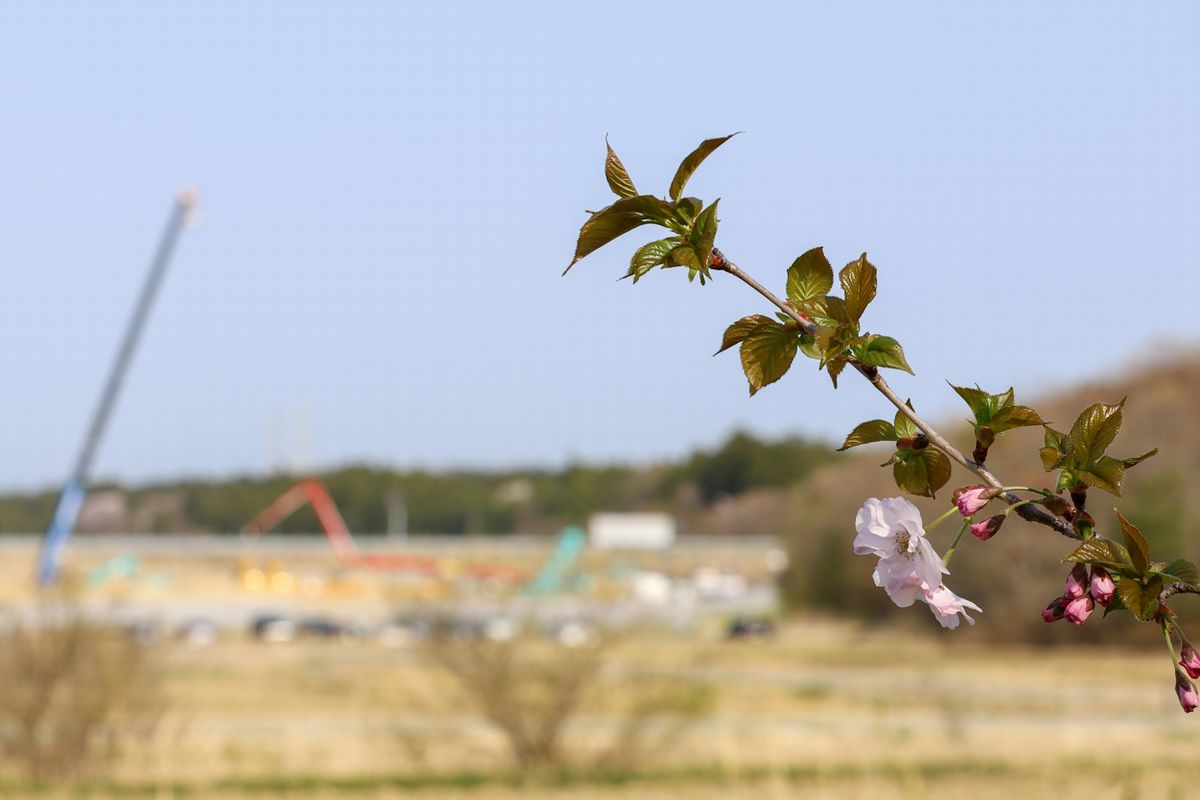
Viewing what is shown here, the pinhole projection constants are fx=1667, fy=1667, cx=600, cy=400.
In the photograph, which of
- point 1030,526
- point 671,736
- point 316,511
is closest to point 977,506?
point 671,736

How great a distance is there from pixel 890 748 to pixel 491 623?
15.1 feet

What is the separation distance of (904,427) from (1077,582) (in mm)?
170

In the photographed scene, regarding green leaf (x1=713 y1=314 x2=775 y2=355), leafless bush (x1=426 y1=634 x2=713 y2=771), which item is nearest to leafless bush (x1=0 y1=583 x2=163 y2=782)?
leafless bush (x1=426 y1=634 x2=713 y2=771)

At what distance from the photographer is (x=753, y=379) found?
124cm

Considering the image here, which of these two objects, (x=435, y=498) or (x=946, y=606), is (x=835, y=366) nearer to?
(x=946, y=606)

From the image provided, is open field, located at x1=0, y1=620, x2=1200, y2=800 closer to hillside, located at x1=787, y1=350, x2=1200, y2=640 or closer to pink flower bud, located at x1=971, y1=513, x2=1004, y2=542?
hillside, located at x1=787, y1=350, x2=1200, y2=640

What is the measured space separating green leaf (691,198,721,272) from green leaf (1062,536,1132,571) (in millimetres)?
337

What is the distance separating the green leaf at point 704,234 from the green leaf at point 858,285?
0.13m

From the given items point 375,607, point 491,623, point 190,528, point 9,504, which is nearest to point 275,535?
point 190,528

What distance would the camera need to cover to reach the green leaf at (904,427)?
Answer: 1.25m

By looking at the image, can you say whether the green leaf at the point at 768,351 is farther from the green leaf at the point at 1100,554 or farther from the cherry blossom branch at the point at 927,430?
the green leaf at the point at 1100,554

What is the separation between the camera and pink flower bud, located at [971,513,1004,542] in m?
1.13

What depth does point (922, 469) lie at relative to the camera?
1251 millimetres

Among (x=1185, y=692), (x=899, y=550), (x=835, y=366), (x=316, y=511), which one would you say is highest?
(x=835, y=366)
